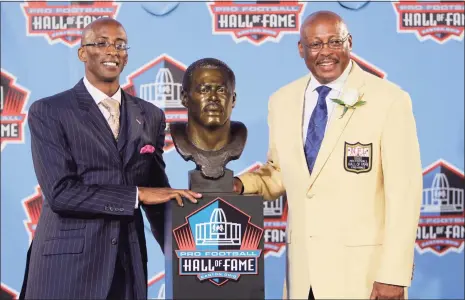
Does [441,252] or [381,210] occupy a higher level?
[381,210]

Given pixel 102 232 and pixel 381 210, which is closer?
pixel 102 232

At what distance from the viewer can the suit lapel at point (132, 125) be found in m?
2.51

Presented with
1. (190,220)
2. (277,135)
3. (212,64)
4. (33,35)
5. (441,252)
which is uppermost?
(33,35)

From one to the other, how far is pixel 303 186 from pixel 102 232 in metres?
0.79

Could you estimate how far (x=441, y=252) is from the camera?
4090 millimetres

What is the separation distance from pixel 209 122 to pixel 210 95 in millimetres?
102

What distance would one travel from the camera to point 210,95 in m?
2.56

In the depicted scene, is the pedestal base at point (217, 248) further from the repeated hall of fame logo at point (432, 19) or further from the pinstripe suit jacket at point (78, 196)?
the repeated hall of fame logo at point (432, 19)

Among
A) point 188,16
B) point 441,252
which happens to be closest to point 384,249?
point 441,252

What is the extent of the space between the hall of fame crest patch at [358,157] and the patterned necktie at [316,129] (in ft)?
0.37

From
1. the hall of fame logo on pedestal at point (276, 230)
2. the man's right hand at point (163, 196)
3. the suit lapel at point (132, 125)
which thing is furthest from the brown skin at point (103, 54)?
the hall of fame logo on pedestal at point (276, 230)

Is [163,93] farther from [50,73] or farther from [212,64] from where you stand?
[212,64]

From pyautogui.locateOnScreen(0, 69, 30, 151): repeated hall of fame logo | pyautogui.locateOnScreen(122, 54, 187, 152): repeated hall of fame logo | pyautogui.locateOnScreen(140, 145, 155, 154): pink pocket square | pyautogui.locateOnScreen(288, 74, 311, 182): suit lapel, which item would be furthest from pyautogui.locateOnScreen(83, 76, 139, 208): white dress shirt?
pyautogui.locateOnScreen(0, 69, 30, 151): repeated hall of fame logo

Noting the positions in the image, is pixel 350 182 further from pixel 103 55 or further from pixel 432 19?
pixel 432 19
